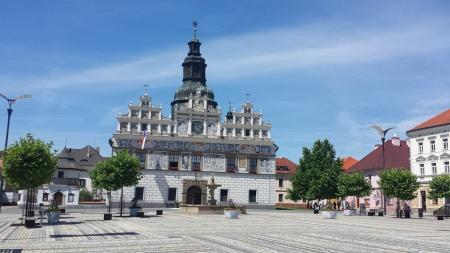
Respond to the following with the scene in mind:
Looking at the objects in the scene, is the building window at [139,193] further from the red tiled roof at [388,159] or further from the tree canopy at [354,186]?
the red tiled roof at [388,159]

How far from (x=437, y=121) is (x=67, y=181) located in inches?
1957

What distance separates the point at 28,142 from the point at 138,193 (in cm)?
3347

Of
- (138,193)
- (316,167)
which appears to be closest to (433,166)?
(316,167)

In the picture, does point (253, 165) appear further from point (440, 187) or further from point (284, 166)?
point (440, 187)

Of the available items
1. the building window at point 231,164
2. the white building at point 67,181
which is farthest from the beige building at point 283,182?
the white building at point 67,181

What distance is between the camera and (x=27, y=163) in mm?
25938

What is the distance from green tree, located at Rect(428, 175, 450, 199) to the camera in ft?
136

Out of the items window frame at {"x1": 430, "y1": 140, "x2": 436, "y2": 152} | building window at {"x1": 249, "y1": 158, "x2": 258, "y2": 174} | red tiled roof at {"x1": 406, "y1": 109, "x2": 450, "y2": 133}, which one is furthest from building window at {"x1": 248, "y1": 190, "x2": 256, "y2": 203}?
window frame at {"x1": 430, "y1": 140, "x2": 436, "y2": 152}

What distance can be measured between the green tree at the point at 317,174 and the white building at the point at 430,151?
34.2 ft

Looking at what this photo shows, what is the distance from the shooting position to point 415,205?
54219mm

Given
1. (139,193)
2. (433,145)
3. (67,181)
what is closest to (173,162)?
(139,193)

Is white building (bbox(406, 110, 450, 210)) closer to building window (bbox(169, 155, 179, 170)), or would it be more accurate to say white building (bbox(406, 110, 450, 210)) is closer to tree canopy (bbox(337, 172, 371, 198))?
tree canopy (bbox(337, 172, 371, 198))

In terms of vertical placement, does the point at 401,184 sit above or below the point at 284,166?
below

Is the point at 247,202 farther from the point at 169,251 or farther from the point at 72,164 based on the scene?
the point at 169,251
